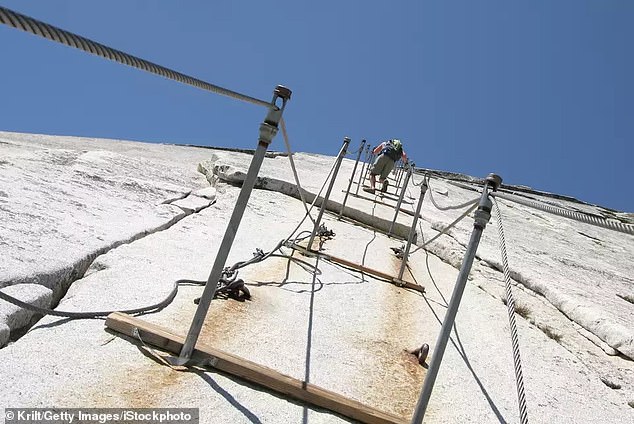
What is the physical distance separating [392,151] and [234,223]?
8581mm

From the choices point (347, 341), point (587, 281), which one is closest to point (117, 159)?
point (347, 341)

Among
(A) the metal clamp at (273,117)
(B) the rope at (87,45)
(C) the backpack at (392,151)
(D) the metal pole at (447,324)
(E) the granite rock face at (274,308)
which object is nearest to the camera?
(B) the rope at (87,45)

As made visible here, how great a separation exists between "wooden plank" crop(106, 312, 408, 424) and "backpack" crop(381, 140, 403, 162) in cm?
868

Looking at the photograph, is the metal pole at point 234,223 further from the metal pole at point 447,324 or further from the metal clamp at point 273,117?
the metal pole at point 447,324

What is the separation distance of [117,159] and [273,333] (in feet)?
16.0

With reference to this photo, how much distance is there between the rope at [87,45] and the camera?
3.51 feet

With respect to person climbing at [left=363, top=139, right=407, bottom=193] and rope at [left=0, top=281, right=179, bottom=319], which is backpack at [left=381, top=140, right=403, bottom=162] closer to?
person climbing at [left=363, top=139, right=407, bottom=193]

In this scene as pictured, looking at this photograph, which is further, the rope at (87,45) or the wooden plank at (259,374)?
the wooden plank at (259,374)

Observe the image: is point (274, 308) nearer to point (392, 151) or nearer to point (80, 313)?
point (80, 313)

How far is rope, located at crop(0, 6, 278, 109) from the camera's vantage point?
107 centimetres

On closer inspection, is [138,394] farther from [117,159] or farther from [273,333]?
[117,159]

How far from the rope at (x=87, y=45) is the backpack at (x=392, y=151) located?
8.79 metres

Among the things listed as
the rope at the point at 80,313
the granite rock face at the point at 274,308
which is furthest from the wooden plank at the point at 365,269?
the rope at the point at 80,313

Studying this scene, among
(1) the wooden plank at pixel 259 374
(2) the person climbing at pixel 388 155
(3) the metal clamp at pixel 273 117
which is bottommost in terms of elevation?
(1) the wooden plank at pixel 259 374
